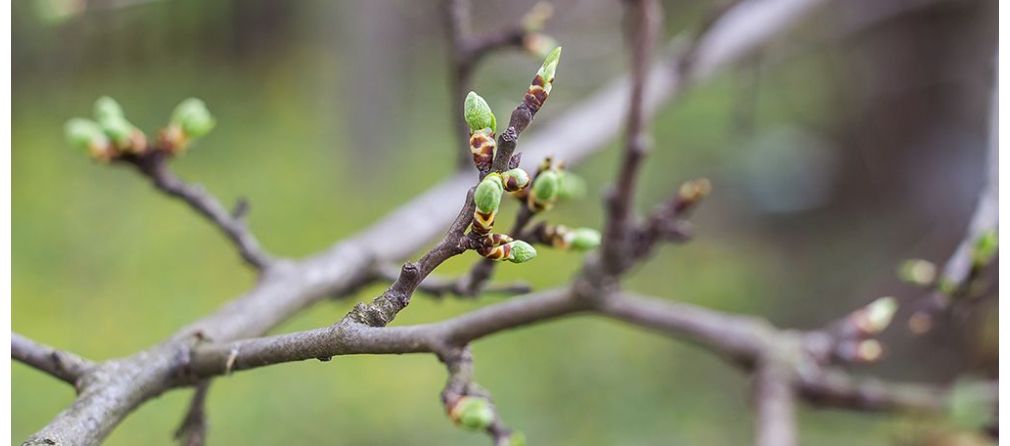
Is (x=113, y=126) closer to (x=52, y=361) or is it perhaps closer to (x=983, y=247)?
(x=52, y=361)

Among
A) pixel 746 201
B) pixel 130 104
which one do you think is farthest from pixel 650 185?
pixel 130 104

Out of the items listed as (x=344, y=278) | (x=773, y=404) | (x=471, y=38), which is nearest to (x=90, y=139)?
(x=344, y=278)

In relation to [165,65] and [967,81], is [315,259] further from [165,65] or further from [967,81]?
[165,65]

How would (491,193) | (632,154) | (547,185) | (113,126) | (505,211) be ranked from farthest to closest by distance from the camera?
(505,211), (632,154), (113,126), (547,185), (491,193)

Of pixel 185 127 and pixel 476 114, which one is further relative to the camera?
pixel 185 127

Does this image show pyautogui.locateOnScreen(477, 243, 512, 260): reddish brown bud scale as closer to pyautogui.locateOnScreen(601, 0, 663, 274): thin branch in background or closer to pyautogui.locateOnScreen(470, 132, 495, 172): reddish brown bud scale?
pyautogui.locateOnScreen(470, 132, 495, 172): reddish brown bud scale

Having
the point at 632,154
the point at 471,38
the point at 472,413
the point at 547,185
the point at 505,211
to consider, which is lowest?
the point at 472,413

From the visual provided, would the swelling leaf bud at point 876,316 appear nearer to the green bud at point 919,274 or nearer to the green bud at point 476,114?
the green bud at point 919,274

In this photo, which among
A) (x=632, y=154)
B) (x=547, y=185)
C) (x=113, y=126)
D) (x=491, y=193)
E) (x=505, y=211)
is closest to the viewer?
(x=491, y=193)
